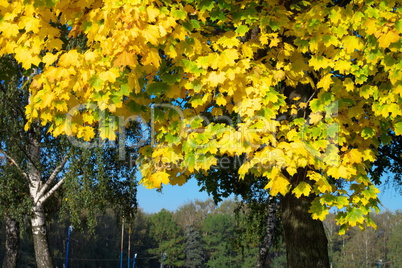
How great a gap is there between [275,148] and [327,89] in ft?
4.62

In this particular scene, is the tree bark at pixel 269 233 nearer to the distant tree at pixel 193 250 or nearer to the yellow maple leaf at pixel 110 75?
the yellow maple leaf at pixel 110 75

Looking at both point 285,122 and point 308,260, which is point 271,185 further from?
point 308,260

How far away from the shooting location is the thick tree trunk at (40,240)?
53.9 ft

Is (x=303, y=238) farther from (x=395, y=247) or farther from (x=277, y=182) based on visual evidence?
(x=395, y=247)

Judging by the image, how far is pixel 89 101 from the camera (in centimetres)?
575

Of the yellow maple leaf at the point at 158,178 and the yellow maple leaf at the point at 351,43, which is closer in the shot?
the yellow maple leaf at the point at 158,178

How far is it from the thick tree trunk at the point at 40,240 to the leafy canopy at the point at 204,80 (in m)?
11.3

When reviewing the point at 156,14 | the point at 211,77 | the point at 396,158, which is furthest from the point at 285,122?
the point at 396,158

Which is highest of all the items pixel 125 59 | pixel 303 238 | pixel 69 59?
pixel 69 59

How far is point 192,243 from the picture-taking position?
10588 centimetres

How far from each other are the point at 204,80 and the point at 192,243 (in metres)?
103

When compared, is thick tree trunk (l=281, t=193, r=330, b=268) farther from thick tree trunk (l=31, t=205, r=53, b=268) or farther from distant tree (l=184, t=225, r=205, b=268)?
distant tree (l=184, t=225, r=205, b=268)

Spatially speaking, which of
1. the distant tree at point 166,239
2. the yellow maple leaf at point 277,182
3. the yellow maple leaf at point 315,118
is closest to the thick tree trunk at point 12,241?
Answer: the yellow maple leaf at point 315,118

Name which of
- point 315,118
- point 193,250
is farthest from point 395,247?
point 315,118
